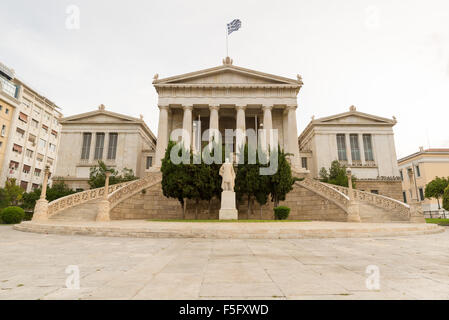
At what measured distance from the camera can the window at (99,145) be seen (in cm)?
4066

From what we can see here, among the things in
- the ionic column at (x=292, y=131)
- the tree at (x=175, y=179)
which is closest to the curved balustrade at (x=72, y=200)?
the tree at (x=175, y=179)

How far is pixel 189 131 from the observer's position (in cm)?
3547

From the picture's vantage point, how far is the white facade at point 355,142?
40.0m

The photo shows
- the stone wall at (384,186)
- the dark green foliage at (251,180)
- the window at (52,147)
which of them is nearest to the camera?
the dark green foliage at (251,180)

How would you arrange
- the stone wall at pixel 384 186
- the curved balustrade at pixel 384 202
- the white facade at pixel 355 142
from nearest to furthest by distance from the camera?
the curved balustrade at pixel 384 202 → the stone wall at pixel 384 186 → the white facade at pixel 355 142

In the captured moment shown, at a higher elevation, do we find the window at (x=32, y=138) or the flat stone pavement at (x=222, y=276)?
the window at (x=32, y=138)

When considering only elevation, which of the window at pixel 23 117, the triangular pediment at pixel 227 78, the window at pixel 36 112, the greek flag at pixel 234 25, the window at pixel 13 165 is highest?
the greek flag at pixel 234 25

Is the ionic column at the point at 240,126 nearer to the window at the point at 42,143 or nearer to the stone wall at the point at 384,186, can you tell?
the stone wall at the point at 384,186

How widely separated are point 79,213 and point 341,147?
123 feet

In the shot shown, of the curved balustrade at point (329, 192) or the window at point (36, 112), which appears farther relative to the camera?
the window at point (36, 112)

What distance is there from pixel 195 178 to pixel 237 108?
1910 cm

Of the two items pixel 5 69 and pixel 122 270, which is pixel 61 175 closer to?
pixel 5 69

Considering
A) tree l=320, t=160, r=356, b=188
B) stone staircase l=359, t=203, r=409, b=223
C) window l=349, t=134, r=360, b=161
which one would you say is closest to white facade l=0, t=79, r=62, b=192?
tree l=320, t=160, r=356, b=188

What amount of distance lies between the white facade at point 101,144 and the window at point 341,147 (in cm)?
3031
